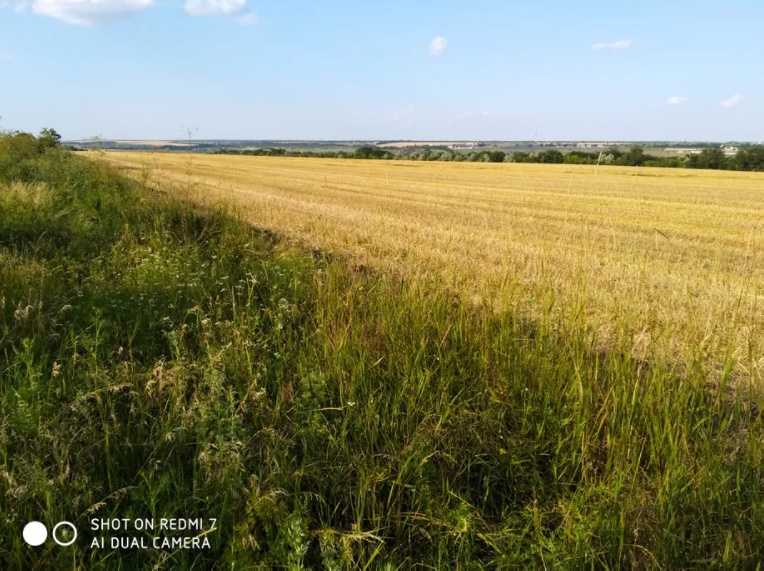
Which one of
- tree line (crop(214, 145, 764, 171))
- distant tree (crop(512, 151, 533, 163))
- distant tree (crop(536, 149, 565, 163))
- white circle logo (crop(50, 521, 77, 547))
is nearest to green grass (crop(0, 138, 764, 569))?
white circle logo (crop(50, 521, 77, 547))

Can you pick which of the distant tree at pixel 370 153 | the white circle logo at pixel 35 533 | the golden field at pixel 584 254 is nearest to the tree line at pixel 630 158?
the distant tree at pixel 370 153

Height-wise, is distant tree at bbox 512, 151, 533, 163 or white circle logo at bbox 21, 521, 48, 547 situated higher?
distant tree at bbox 512, 151, 533, 163

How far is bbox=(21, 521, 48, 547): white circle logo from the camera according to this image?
1944 mm

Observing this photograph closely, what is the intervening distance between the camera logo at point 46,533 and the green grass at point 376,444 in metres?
0.04

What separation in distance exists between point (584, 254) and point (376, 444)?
20.6 feet

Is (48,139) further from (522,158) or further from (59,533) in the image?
(522,158)

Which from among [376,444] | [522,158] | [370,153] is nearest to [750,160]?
[522,158]

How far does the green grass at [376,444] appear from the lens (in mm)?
2027

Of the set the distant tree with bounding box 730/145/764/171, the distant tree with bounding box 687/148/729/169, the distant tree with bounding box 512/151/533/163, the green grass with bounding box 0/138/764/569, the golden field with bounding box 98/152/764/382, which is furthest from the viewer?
the distant tree with bounding box 512/151/533/163

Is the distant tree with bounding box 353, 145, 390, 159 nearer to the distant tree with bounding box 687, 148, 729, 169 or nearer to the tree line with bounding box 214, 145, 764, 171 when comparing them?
the tree line with bounding box 214, 145, 764, 171

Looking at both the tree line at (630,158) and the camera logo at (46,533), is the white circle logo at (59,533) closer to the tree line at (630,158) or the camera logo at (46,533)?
the camera logo at (46,533)

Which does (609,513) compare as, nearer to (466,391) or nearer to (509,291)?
(466,391)

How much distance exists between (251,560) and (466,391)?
1469mm

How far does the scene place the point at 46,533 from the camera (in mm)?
1979
